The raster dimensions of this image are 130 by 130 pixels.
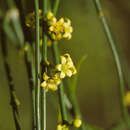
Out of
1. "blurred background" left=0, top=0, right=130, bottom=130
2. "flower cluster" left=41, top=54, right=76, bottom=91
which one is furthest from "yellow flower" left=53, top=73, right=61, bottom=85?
"blurred background" left=0, top=0, right=130, bottom=130

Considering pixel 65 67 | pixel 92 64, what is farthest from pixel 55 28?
pixel 92 64

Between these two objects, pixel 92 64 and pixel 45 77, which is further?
pixel 92 64

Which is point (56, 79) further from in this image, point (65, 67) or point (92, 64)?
point (92, 64)

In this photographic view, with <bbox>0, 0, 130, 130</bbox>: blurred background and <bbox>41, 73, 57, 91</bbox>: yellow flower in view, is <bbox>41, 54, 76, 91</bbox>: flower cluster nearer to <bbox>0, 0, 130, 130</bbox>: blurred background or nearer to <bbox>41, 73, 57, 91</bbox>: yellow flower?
<bbox>41, 73, 57, 91</bbox>: yellow flower

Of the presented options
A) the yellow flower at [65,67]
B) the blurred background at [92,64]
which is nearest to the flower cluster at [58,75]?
the yellow flower at [65,67]

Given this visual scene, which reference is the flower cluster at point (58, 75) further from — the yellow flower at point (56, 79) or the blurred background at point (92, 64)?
the blurred background at point (92, 64)

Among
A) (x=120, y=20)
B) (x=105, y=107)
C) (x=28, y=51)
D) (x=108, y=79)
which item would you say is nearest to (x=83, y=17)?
(x=120, y=20)

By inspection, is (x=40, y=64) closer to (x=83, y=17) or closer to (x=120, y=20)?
(x=83, y=17)
